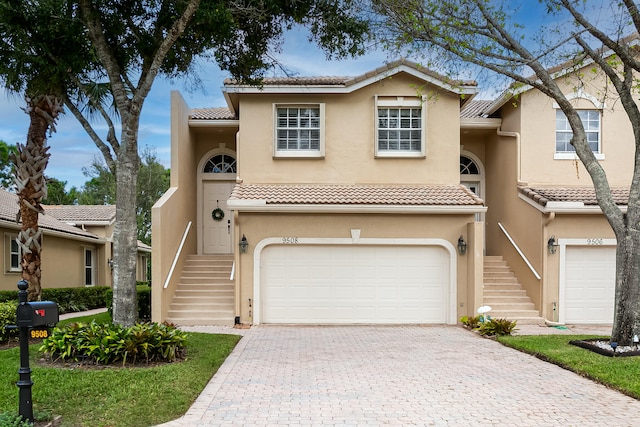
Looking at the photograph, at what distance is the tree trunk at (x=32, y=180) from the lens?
1242 cm

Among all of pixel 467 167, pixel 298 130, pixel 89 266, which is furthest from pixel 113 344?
pixel 89 266

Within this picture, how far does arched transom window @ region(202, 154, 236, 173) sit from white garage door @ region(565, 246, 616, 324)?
1046 centimetres

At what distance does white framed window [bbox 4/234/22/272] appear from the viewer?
16.9 meters

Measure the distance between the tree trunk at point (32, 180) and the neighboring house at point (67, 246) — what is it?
13.5 ft

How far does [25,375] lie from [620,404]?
6.94 meters

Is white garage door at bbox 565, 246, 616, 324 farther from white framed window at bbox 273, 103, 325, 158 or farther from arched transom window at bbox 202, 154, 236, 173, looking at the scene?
arched transom window at bbox 202, 154, 236, 173

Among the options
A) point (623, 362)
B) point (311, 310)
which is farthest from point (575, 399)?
point (311, 310)

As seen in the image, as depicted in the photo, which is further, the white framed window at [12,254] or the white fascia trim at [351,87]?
the white framed window at [12,254]

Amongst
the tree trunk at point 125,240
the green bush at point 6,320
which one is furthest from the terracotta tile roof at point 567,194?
the green bush at point 6,320

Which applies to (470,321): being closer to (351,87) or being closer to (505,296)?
(505,296)

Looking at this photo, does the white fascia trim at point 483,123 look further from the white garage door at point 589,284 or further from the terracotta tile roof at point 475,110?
the white garage door at point 589,284

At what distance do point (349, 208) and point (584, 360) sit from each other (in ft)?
20.8

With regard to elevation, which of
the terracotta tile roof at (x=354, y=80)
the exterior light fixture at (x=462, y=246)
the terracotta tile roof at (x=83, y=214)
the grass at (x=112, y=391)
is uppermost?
the terracotta tile roof at (x=354, y=80)

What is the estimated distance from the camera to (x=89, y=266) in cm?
2378
